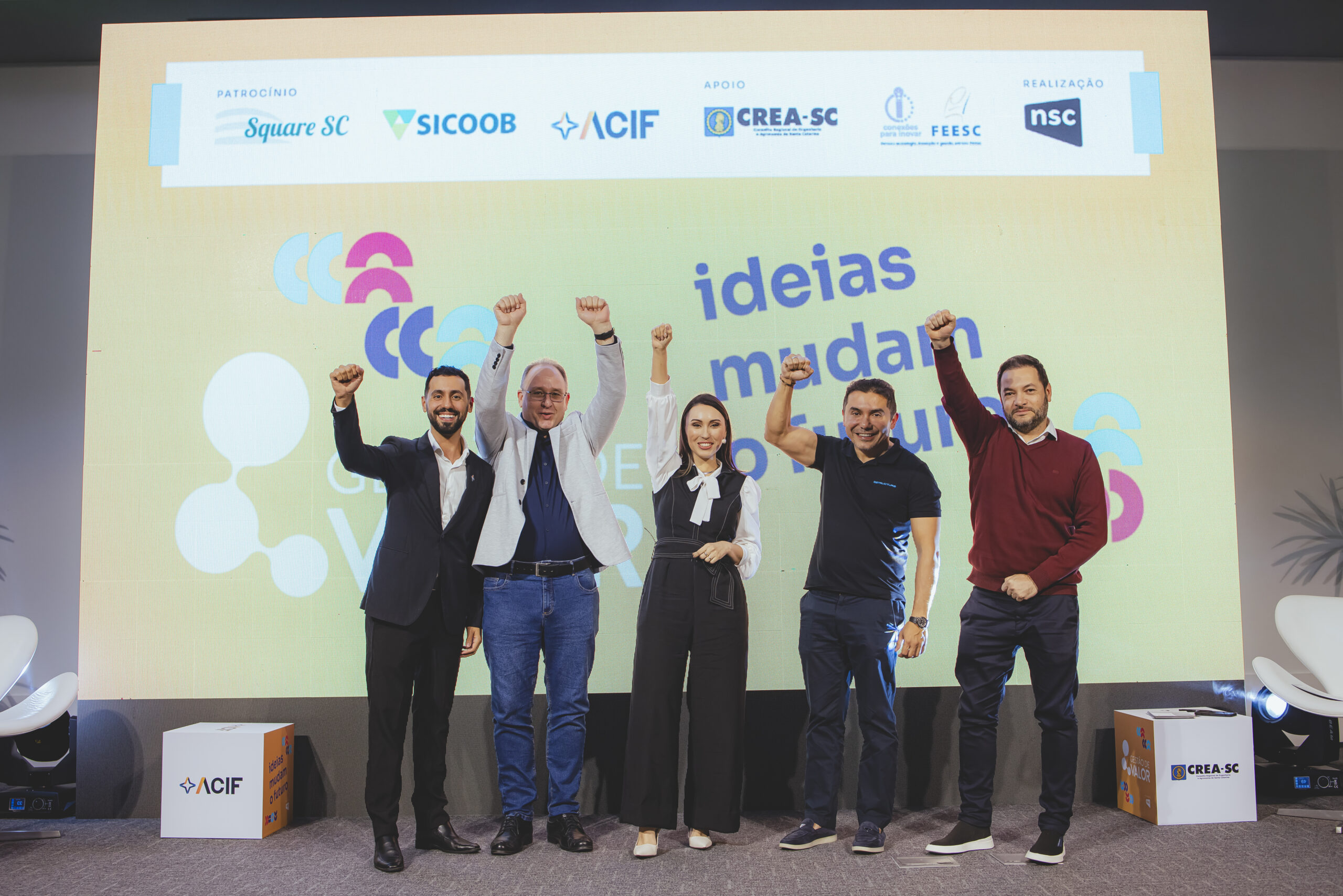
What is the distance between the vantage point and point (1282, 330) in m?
4.55

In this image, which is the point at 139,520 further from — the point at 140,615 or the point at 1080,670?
the point at 1080,670

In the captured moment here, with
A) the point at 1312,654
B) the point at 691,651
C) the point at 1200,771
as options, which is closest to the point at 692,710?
the point at 691,651

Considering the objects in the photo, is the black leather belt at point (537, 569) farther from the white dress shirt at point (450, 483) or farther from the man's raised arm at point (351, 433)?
the man's raised arm at point (351, 433)

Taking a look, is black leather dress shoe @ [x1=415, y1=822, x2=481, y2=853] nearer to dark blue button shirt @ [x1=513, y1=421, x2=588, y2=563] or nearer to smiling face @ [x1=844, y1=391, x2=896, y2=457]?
dark blue button shirt @ [x1=513, y1=421, x2=588, y2=563]

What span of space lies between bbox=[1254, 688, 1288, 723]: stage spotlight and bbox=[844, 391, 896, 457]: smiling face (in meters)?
1.99

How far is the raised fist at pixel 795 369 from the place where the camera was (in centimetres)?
289

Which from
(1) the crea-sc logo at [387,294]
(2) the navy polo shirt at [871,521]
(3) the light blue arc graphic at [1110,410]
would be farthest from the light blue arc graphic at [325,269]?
(3) the light blue arc graphic at [1110,410]

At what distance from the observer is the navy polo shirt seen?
9.61ft

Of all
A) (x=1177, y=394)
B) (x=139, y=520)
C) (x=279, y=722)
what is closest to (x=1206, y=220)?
(x=1177, y=394)

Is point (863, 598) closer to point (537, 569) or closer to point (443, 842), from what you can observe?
point (537, 569)

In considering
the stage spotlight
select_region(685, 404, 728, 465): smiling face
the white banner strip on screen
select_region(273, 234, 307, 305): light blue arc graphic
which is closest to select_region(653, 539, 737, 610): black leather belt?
select_region(685, 404, 728, 465): smiling face

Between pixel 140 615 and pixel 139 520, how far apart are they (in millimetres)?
395

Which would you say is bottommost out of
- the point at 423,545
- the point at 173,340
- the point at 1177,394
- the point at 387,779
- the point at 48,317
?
the point at 387,779

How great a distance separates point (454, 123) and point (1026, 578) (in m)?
2.94
